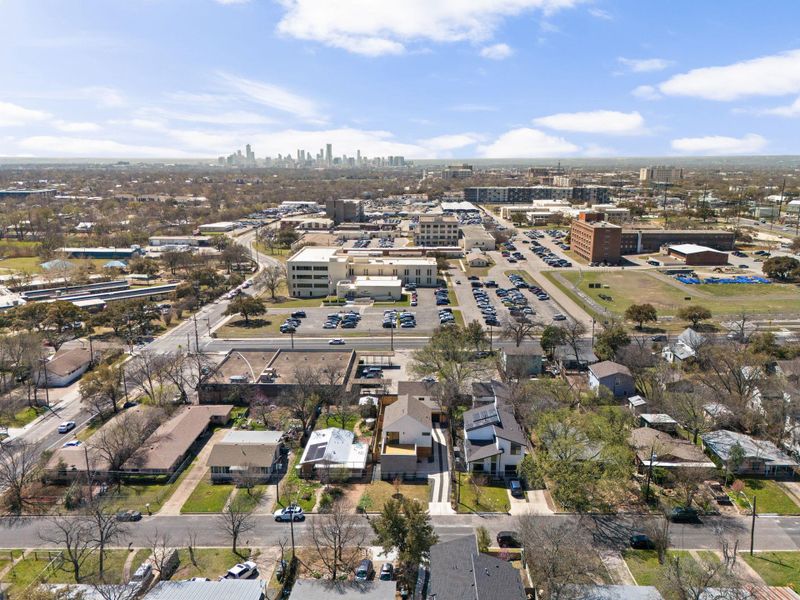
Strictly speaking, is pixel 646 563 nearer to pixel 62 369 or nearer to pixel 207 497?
pixel 207 497

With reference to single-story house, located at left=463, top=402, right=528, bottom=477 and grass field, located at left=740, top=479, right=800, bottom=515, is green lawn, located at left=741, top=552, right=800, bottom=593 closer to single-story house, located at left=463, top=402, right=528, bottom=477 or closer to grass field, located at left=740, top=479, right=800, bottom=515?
grass field, located at left=740, top=479, right=800, bottom=515

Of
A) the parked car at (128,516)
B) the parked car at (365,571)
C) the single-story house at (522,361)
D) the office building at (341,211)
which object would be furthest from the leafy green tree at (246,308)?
the office building at (341,211)

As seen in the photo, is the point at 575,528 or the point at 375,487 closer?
the point at 575,528

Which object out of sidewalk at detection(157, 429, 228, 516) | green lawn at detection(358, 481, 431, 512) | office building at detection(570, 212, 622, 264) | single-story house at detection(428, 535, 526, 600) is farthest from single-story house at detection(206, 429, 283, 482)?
office building at detection(570, 212, 622, 264)

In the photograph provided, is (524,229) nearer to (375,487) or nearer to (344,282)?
(344,282)

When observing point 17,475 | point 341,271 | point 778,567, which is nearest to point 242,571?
point 17,475

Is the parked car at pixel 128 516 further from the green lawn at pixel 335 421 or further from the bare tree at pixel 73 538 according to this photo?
the green lawn at pixel 335 421

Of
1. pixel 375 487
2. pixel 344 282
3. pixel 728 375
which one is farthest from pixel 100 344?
pixel 728 375

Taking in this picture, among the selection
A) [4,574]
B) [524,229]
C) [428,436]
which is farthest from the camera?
[524,229]
